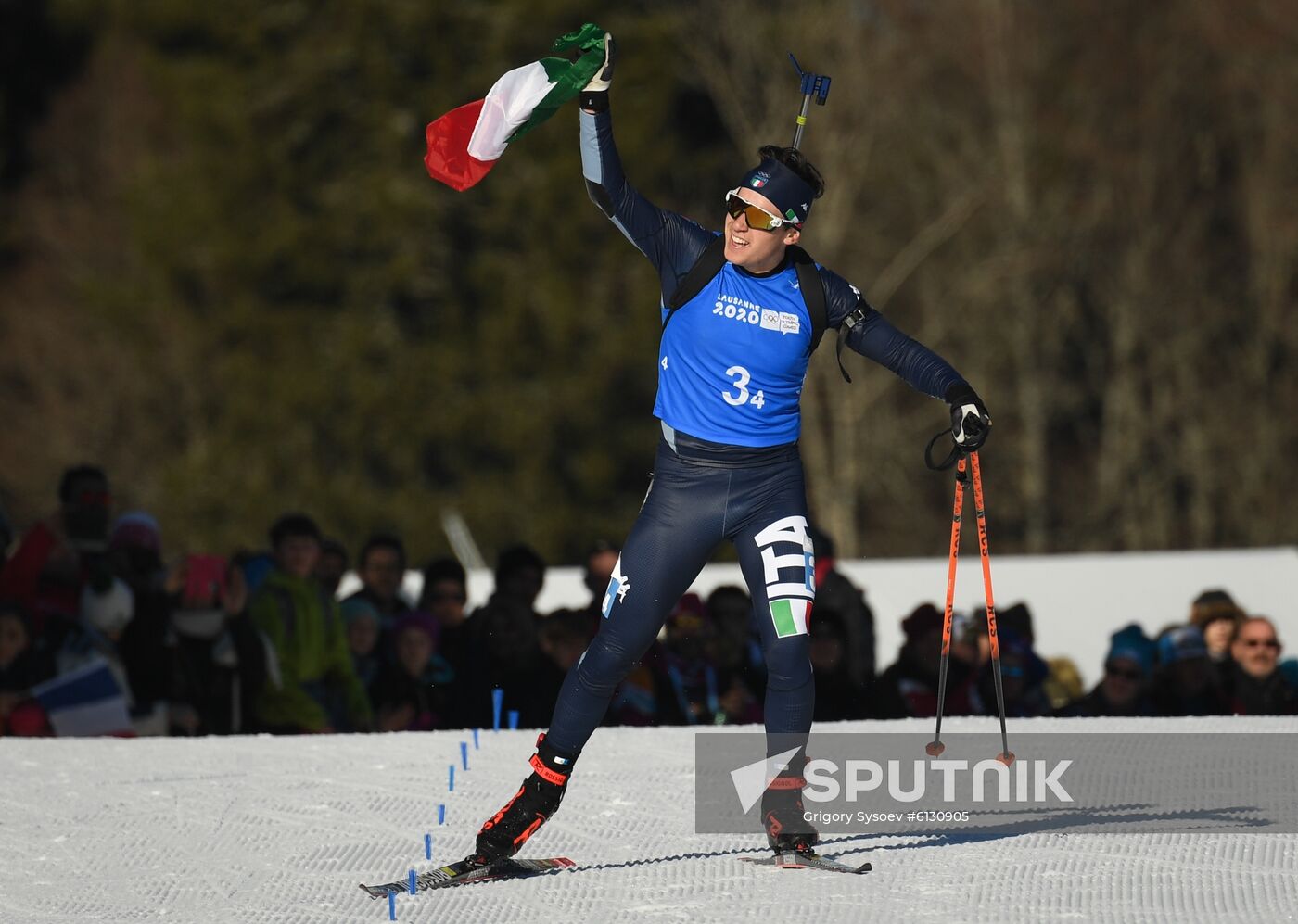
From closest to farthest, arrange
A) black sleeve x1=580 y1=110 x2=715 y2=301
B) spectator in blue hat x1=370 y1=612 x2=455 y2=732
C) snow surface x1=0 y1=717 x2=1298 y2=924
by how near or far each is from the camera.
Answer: snow surface x1=0 y1=717 x2=1298 y2=924 → black sleeve x1=580 y1=110 x2=715 y2=301 → spectator in blue hat x1=370 y1=612 x2=455 y2=732

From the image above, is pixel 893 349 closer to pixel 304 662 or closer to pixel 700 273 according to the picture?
pixel 700 273

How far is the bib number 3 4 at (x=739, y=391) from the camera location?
5.60 m

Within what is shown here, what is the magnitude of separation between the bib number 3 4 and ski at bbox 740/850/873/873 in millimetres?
1215

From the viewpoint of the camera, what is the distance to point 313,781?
6.97m

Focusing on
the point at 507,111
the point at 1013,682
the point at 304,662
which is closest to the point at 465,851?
the point at 507,111

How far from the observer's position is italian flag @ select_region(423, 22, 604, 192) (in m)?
5.73

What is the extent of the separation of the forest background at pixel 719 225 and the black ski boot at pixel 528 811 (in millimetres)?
20204

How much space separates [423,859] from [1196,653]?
5.31 meters

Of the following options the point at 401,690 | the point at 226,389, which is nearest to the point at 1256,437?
the point at 226,389

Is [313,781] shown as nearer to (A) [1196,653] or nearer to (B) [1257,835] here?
(B) [1257,835]

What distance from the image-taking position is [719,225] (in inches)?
1000

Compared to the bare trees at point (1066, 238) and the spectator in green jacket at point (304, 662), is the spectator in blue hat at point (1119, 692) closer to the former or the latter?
the spectator in green jacket at point (304, 662)

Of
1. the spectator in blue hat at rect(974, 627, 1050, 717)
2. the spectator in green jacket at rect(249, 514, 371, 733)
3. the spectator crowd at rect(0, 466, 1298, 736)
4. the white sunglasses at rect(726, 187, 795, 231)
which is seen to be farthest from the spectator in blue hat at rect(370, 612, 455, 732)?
the white sunglasses at rect(726, 187, 795, 231)

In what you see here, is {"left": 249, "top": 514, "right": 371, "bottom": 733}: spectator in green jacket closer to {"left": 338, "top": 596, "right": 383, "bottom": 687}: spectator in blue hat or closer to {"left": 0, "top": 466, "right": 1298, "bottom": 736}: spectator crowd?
{"left": 0, "top": 466, "right": 1298, "bottom": 736}: spectator crowd
